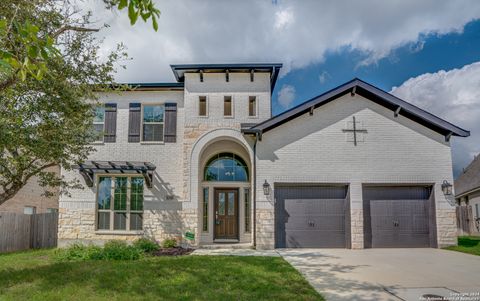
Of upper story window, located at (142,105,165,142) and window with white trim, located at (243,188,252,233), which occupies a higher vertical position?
upper story window, located at (142,105,165,142)

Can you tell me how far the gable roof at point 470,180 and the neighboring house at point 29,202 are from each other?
85.2ft

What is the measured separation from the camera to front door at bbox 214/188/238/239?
1442cm

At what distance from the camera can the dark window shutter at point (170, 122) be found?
44.8 ft

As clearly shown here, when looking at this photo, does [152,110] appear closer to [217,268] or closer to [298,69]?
[217,268]

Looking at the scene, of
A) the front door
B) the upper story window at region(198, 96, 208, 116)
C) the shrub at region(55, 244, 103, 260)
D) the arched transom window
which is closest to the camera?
the shrub at region(55, 244, 103, 260)

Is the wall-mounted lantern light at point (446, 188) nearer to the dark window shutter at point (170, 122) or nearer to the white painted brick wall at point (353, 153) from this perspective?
the white painted brick wall at point (353, 153)

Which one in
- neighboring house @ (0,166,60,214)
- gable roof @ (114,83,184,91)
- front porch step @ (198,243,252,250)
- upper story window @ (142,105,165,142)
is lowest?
front porch step @ (198,243,252,250)

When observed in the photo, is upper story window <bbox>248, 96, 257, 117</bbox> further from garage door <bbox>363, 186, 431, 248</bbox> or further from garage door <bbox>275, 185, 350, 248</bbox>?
garage door <bbox>363, 186, 431, 248</bbox>

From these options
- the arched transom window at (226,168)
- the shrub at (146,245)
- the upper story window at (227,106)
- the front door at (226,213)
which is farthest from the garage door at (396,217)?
the shrub at (146,245)

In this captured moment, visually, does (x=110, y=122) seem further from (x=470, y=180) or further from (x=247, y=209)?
(x=470, y=180)

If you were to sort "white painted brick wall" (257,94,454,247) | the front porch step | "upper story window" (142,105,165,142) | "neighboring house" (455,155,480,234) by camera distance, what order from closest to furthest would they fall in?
"white painted brick wall" (257,94,454,247) < the front porch step < "upper story window" (142,105,165,142) < "neighboring house" (455,155,480,234)

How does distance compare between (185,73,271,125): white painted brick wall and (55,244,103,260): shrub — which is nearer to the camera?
(55,244,103,260): shrub

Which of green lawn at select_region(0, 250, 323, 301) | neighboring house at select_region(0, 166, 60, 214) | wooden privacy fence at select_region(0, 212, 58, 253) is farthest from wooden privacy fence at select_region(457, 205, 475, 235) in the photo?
neighboring house at select_region(0, 166, 60, 214)

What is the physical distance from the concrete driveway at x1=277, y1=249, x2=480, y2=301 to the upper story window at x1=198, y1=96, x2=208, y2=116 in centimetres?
594
